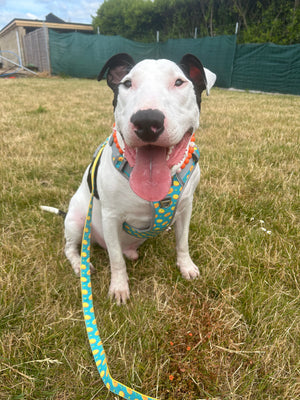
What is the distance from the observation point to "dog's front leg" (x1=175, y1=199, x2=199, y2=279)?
188cm

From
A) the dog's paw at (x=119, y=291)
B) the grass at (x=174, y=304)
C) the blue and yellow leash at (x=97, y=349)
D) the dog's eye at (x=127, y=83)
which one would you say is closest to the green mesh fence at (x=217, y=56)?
the grass at (x=174, y=304)

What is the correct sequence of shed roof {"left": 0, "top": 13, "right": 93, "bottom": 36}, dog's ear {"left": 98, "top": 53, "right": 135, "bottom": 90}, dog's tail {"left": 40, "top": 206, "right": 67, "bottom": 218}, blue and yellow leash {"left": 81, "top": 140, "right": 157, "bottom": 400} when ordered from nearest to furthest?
blue and yellow leash {"left": 81, "top": 140, "right": 157, "bottom": 400}
dog's ear {"left": 98, "top": 53, "right": 135, "bottom": 90}
dog's tail {"left": 40, "top": 206, "right": 67, "bottom": 218}
shed roof {"left": 0, "top": 13, "right": 93, "bottom": 36}

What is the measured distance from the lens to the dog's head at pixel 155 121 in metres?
1.22

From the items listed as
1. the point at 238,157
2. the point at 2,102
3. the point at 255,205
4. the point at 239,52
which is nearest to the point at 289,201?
the point at 255,205

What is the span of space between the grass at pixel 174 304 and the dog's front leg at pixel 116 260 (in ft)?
0.24

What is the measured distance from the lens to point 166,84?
1.39m

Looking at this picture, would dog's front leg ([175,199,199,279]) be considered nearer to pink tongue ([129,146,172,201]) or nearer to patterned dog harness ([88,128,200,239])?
patterned dog harness ([88,128,200,239])

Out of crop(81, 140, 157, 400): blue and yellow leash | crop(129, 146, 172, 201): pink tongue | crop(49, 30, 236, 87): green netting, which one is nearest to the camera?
crop(81, 140, 157, 400): blue and yellow leash

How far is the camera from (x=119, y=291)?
175 centimetres

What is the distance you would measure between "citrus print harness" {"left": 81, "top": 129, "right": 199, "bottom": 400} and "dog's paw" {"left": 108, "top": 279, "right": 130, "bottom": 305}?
22cm

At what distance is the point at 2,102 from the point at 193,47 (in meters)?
10.4

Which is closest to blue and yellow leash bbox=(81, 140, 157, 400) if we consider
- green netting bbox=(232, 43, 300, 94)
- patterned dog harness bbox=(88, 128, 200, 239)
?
patterned dog harness bbox=(88, 128, 200, 239)

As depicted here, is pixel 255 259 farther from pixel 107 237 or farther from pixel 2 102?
pixel 2 102

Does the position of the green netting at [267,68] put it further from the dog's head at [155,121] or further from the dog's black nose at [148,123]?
the dog's black nose at [148,123]
